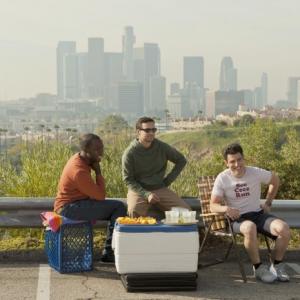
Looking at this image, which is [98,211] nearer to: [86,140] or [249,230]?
[86,140]

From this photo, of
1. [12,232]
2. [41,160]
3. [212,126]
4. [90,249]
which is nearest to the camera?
[90,249]

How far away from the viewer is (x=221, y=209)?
5.93 m

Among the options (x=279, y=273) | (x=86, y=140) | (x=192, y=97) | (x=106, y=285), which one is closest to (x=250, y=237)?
(x=279, y=273)

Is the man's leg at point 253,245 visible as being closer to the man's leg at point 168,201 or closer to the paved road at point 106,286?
the paved road at point 106,286

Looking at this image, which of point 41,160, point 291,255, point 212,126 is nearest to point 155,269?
point 291,255

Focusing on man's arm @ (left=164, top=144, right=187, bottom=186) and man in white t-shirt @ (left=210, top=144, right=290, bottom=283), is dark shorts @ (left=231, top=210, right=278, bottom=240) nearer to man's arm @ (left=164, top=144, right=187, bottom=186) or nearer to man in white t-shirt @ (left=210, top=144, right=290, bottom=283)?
man in white t-shirt @ (left=210, top=144, right=290, bottom=283)

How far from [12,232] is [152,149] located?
2.05 meters

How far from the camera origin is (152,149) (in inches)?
262

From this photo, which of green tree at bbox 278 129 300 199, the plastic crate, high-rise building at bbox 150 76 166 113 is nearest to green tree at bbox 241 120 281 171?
green tree at bbox 278 129 300 199

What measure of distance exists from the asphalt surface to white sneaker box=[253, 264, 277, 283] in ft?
0.15

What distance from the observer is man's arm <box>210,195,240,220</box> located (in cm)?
591

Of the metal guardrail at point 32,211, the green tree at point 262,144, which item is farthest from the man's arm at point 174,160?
the green tree at point 262,144

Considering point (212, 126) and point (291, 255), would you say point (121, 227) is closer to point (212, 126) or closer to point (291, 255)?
point (291, 255)

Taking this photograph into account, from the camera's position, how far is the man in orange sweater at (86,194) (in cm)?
615
